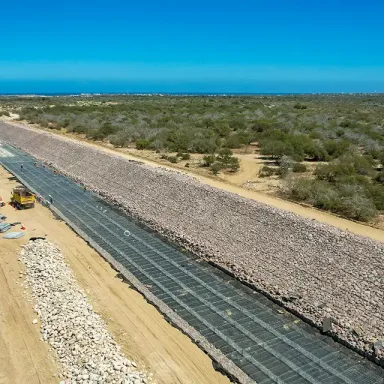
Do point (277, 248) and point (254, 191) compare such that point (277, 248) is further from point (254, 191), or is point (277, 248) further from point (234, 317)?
point (254, 191)

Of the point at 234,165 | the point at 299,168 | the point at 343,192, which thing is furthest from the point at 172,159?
the point at 343,192

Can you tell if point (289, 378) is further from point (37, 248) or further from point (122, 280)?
point (37, 248)

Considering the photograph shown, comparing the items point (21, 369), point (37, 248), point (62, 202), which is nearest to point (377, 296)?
point (21, 369)

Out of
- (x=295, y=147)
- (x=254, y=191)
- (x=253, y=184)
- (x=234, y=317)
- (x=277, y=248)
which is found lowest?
(x=234, y=317)

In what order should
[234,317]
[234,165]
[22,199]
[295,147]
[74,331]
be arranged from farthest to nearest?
1. [295,147]
2. [234,165]
3. [22,199]
4. [234,317]
5. [74,331]

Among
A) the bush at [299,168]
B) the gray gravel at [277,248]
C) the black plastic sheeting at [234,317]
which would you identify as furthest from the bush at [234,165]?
the black plastic sheeting at [234,317]

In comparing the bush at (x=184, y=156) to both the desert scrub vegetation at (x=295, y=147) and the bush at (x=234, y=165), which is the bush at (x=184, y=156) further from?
the bush at (x=234, y=165)
